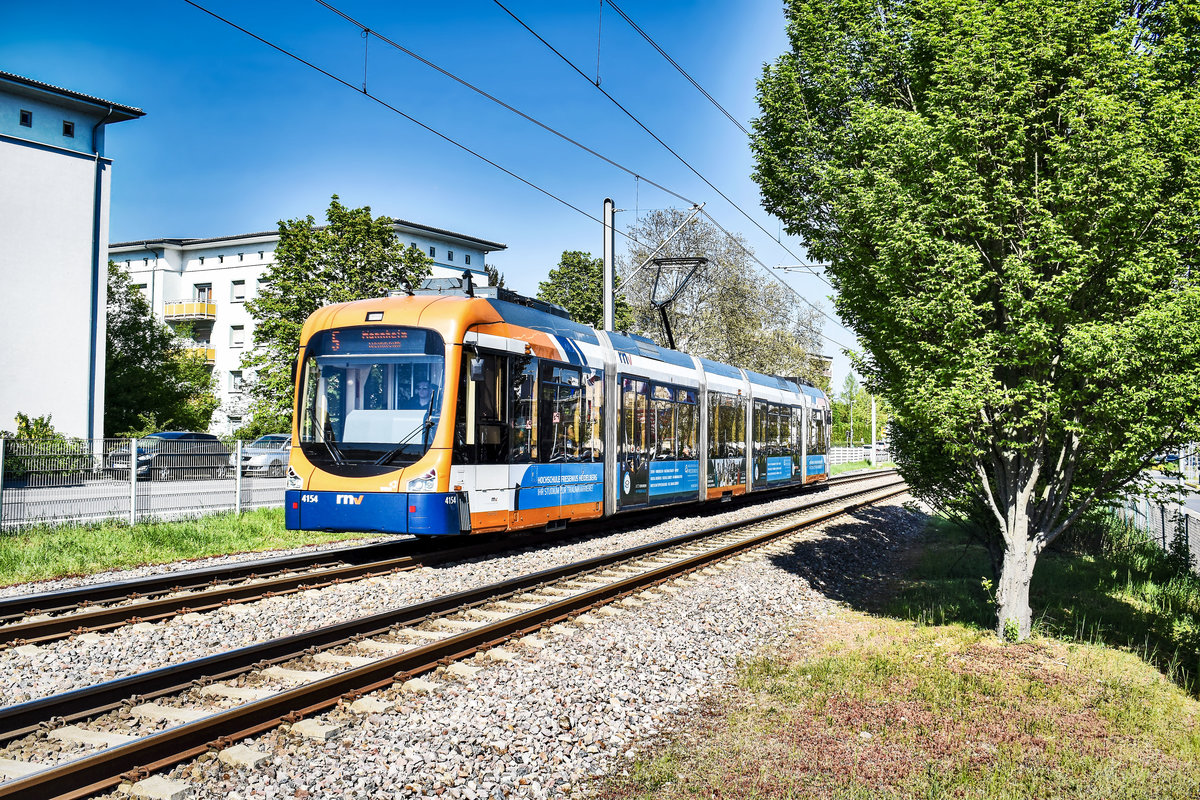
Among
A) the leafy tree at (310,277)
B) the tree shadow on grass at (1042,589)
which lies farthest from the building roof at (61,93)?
the tree shadow on grass at (1042,589)

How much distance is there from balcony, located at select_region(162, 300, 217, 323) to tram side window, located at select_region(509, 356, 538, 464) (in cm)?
4599

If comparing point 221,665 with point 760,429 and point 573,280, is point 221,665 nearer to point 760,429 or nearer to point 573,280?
point 760,429

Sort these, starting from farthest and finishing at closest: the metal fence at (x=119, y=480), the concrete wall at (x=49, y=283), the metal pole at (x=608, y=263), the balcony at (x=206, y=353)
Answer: the balcony at (x=206, y=353) < the concrete wall at (x=49, y=283) < the metal pole at (x=608, y=263) < the metal fence at (x=119, y=480)

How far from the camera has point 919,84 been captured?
8766 mm

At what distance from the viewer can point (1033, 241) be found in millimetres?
7574

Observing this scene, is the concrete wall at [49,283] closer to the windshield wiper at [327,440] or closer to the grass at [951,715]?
the windshield wiper at [327,440]

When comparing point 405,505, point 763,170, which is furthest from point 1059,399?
point 405,505

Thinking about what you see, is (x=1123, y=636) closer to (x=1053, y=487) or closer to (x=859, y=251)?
(x=1053, y=487)

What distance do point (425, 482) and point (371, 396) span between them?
Result: 57.3 inches

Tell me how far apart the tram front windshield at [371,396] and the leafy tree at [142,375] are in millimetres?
29929

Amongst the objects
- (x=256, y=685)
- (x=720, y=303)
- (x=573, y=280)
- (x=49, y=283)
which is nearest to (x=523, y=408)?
(x=256, y=685)

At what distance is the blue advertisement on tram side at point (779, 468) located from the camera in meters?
23.6

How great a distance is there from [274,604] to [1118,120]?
907cm

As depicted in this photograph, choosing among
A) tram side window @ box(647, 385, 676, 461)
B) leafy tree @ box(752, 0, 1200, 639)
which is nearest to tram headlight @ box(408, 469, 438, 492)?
leafy tree @ box(752, 0, 1200, 639)
